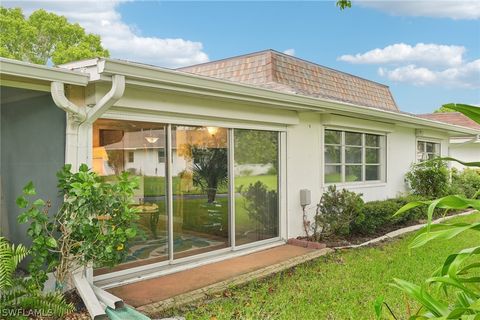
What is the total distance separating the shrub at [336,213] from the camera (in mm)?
8227

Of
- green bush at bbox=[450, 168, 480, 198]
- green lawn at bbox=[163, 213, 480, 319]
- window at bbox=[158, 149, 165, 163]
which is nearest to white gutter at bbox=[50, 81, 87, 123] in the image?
window at bbox=[158, 149, 165, 163]

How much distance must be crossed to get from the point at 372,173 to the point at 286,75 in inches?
141

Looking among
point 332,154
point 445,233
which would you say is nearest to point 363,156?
point 332,154

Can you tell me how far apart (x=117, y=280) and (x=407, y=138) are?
10.3 m

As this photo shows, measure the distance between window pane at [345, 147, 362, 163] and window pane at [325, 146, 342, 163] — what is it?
37 centimetres

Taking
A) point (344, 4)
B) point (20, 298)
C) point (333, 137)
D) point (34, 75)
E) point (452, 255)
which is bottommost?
point (20, 298)

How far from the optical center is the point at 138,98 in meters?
5.43

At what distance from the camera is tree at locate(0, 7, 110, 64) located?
3158cm

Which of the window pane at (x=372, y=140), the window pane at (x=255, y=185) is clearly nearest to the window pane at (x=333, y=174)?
the window pane at (x=372, y=140)

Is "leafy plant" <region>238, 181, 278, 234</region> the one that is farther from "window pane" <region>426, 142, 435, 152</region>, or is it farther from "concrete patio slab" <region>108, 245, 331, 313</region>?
"window pane" <region>426, 142, 435, 152</region>

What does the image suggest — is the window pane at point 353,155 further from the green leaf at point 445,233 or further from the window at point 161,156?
the green leaf at point 445,233

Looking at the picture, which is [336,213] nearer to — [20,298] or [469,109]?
[20,298]

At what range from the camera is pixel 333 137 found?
369 inches

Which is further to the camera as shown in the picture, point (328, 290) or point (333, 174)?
point (333, 174)
